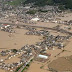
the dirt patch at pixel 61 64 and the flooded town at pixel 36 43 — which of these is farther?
the flooded town at pixel 36 43

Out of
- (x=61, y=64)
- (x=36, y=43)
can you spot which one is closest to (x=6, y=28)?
(x=36, y=43)

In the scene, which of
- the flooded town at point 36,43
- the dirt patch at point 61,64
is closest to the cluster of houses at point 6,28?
the flooded town at point 36,43

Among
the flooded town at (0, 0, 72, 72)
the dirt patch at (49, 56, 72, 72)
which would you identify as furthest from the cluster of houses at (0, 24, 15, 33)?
the dirt patch at (49, 56, 72, 72)

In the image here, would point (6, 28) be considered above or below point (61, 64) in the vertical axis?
above

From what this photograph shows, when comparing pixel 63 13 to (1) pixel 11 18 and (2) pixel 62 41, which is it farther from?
(2) pixel 62 41

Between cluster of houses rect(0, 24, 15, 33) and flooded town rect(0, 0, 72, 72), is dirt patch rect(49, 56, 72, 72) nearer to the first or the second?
flooded town rect(0, 0, 72, 72)

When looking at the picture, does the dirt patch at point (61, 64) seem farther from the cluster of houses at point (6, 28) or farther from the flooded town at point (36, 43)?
the cluster of houses at point (6, 28)

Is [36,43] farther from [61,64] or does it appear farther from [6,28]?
[6,28]

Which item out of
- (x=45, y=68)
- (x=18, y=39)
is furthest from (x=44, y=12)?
(x=45, y=68)

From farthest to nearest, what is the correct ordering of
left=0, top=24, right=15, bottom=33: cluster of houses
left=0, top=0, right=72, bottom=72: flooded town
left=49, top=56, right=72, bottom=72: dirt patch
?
left=0, top=24, right=15, bottom=33: cluster of houses → left=0, top=0, right=72, bottom=72: flooded town → left=49, top=56, right=72, bottom=72: dirt patch
